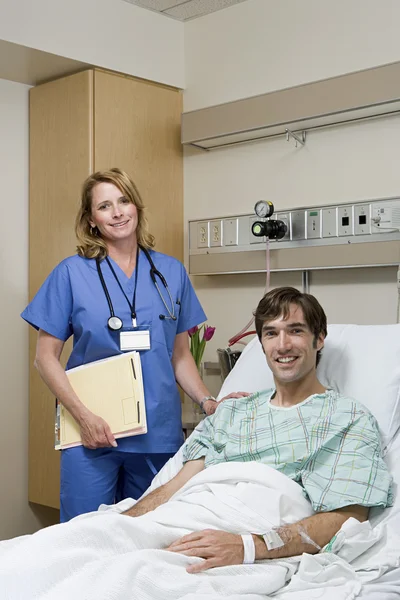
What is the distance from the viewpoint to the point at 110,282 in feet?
8.09

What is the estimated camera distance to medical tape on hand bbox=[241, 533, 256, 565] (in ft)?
5.51

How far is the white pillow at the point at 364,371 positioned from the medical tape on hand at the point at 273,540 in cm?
48

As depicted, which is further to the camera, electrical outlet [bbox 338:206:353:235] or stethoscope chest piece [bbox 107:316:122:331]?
electrical outlet [bbox 338:206:353:235]

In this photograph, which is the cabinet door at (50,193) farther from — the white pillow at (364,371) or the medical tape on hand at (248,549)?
the medical tape on hand at (248,549)

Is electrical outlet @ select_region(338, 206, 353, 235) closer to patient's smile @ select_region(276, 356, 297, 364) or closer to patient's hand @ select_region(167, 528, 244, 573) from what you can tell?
patient's smile @ select_region(276, 356, 297, 364)

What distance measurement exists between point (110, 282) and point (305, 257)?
0.91 metres

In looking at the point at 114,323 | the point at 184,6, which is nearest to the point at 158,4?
the point at 184,6

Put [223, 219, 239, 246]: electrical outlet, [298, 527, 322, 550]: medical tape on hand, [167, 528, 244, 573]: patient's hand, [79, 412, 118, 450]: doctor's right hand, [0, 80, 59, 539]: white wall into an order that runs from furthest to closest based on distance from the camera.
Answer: [0, 80, 59, 539]: white wall → [223, 219, 239, 246]: electrical outlet → [79, 412, 118, 450]: doctor's right hand → [298, 527, 322, 550]: medical tape on hand → [167, 528, 244, 573]: patient's hand

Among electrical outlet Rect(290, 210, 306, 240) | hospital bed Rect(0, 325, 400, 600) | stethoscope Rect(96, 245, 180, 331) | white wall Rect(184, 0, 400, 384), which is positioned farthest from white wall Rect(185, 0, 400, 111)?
hospital bed Rect(0, 325, 400, 600)


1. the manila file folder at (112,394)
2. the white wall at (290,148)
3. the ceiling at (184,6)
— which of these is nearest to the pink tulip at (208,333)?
the white wall at (290,148)

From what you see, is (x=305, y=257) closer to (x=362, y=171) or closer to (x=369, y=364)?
(x=362, y=171)

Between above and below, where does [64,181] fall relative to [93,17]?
below

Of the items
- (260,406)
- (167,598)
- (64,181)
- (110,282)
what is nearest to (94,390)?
(110,282)

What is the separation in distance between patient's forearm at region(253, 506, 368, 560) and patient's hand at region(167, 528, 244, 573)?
0.17 ft
